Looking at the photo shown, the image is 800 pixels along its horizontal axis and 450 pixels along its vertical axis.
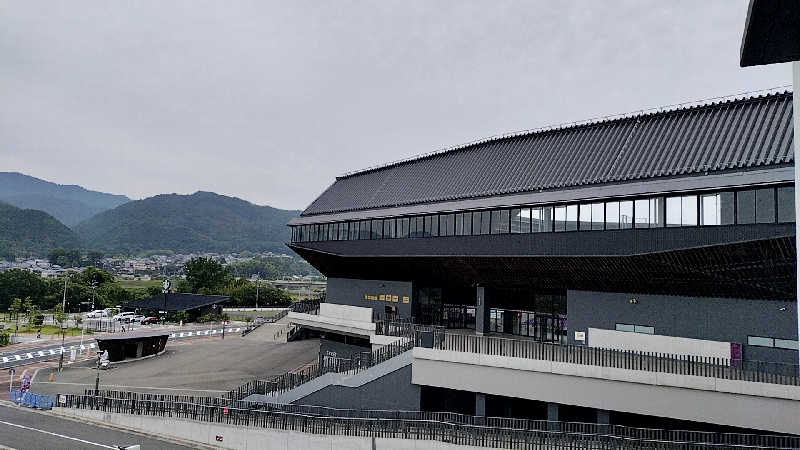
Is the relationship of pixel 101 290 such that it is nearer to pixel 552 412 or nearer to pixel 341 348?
pixel 341 348

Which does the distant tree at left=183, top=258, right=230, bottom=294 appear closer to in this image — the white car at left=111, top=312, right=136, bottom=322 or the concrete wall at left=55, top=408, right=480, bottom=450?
the white car at left=111, top=312, right=136, bottom=322

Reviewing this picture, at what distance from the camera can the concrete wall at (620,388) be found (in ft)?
64.8

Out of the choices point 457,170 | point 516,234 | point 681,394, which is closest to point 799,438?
point 681,394

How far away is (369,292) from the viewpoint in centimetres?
3962

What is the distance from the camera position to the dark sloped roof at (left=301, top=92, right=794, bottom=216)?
22.8 m

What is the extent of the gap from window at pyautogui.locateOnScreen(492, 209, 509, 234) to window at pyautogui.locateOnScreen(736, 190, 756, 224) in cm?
1121

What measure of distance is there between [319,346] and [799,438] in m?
35.5

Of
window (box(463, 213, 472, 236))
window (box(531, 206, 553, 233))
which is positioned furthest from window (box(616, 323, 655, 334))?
window (box(463, 213, 472, 236))

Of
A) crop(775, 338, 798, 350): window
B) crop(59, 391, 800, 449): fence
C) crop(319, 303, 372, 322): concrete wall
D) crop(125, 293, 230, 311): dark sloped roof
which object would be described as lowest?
crop(59, 391, 800, 449): fence

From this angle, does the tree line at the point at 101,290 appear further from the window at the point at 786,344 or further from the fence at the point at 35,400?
the window at the point at 786,344

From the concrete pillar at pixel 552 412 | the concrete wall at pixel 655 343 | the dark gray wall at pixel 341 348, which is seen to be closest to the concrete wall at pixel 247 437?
the concrete pillar at pixel 552 412

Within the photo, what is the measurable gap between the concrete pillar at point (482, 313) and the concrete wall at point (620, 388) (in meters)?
6.63

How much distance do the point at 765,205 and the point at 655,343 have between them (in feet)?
24.9

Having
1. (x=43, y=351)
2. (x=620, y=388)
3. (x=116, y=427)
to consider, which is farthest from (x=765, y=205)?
(x=43, y=351)
